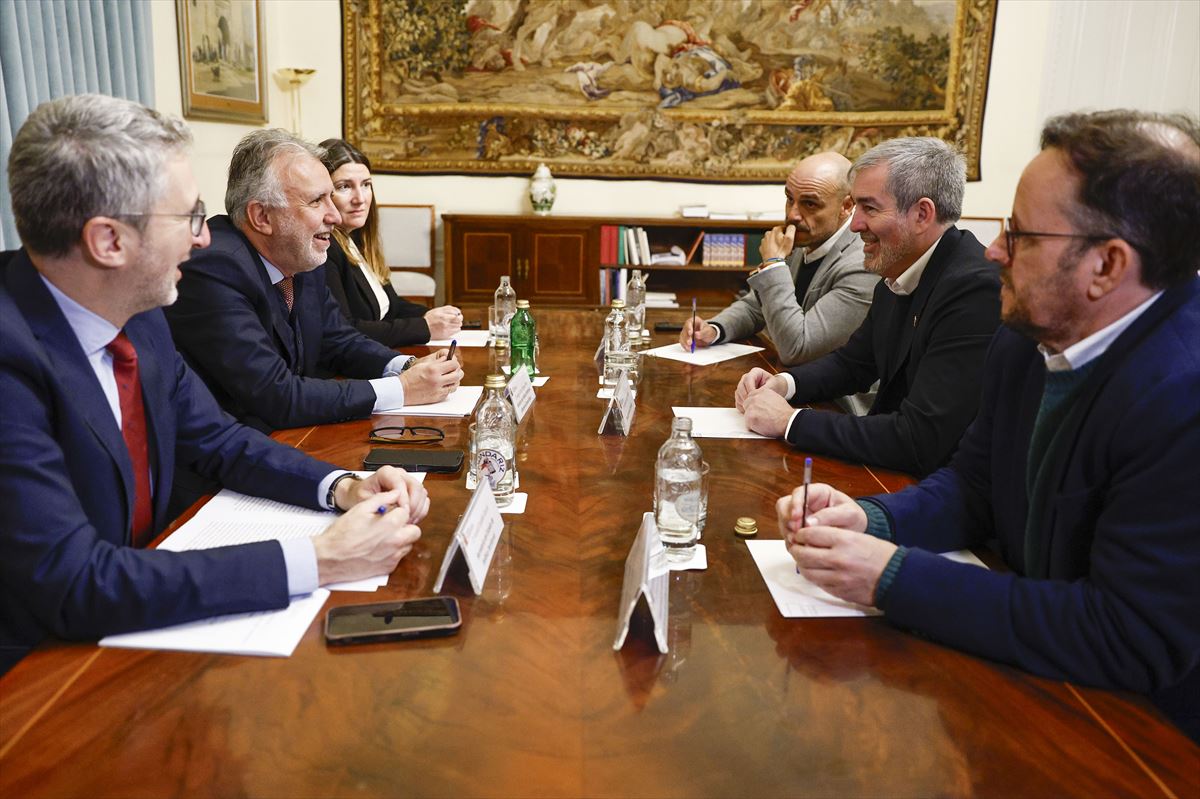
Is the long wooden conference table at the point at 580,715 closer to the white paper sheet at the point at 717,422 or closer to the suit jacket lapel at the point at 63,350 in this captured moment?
the suit jacket lapel at the point at 63,350

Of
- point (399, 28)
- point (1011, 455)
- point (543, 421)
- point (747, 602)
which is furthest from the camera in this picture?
point (399, 28)

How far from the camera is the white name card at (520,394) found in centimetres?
223

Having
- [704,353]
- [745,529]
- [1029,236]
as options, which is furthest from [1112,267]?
[704,353]

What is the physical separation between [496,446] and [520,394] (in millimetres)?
649

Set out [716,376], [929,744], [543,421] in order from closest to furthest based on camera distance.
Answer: [929,744], [543,421], [716,376]

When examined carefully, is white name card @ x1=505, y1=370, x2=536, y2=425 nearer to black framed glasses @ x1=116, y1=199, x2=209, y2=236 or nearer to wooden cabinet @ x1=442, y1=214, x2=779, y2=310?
black framed glasses @ x1=116, y1=199, x2=209, y2=236

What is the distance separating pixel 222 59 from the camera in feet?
17.4

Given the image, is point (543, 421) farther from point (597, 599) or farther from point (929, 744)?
point (929, 744)

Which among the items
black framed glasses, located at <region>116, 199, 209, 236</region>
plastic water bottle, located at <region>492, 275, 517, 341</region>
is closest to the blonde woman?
plastic water bottle, located at <region>492, 275, 517, 341</region>

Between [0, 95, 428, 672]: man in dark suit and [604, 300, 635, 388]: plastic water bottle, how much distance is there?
3.92ft

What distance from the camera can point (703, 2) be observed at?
20.1 ft

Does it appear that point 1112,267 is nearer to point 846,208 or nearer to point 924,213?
point 924,213

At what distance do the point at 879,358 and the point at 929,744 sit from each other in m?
1.73

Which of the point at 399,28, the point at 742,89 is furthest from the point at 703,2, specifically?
the point at 399,28
